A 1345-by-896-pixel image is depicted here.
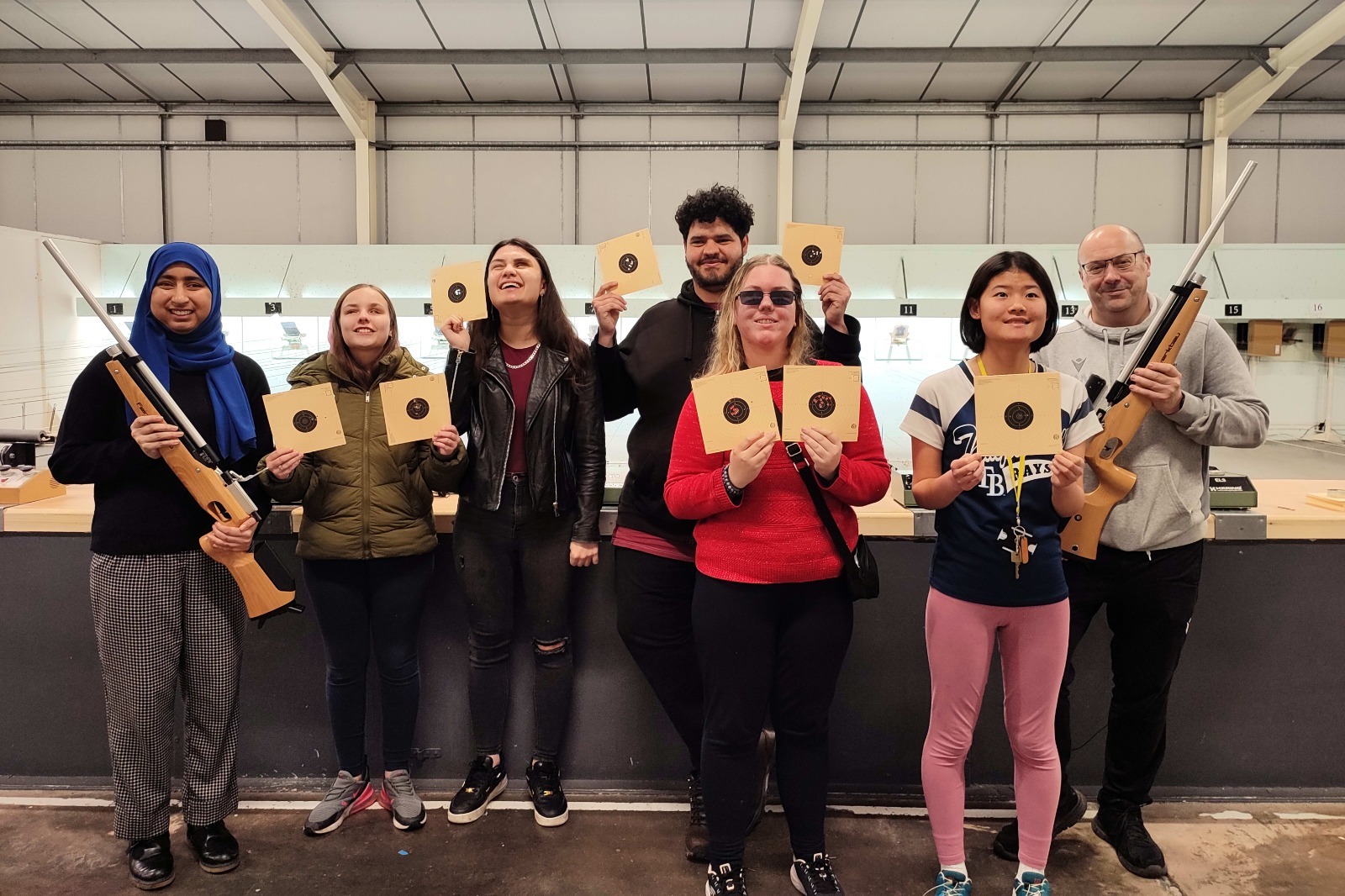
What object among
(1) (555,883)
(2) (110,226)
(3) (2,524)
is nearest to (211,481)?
(3) (2,524)

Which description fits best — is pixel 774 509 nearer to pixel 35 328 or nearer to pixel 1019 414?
pixel 1019 414

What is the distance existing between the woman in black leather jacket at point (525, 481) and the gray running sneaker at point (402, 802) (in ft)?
0.32

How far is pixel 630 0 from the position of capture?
461cm

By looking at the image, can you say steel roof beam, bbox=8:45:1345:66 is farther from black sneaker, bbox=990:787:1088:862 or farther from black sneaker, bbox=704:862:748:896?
black sneaker, bbox=704:862:748:896

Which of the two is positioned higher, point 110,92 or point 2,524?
point 110,92

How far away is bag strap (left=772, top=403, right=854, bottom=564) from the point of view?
1607 millimetres

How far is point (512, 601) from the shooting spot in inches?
85.3

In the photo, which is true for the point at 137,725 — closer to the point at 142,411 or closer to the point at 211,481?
the point at 211,481

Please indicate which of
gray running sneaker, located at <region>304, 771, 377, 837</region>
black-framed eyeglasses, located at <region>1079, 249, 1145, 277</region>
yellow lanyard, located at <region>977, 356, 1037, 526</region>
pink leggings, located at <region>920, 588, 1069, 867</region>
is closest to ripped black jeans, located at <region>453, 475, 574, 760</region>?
gray running sneaker, located at <region>304, 771, 377, 837</region>

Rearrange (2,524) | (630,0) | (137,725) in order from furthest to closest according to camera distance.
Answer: (630,0)
(2,524)
(137,725)

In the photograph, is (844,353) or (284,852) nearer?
(844,353)

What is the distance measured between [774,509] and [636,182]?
4.91 metres

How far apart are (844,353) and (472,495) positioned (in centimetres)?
103

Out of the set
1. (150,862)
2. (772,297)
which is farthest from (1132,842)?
(150,862)
